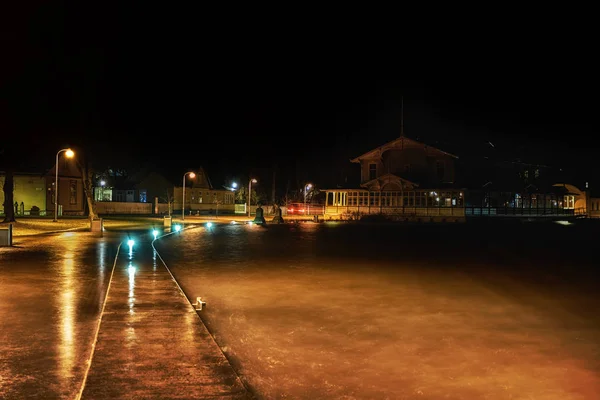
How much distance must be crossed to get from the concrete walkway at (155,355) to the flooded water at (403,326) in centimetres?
44

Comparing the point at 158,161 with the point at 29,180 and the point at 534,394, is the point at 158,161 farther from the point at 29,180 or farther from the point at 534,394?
the point at 534,394

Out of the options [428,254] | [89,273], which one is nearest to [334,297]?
[89,273]

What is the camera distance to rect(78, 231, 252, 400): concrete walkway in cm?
570

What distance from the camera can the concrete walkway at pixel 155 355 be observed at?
5.70m

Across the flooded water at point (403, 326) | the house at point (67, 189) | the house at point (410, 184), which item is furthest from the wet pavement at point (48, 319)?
the house at point (410, 184)

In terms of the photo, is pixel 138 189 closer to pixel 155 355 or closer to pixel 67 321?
pixel 67 321

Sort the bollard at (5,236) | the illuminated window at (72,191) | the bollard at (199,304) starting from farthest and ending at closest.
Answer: the illuminated window at (72,191), the bollard at (5,236), the bollard at (199,304)

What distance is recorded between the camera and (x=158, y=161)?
296 feet

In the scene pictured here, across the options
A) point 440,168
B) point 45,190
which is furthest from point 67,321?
point 45,190

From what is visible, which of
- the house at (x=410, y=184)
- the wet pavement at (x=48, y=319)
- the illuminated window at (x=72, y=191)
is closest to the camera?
the wet pavement at (x=48, y=319)

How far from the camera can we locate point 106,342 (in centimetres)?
745

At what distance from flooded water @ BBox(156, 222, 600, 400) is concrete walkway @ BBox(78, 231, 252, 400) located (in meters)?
0.44

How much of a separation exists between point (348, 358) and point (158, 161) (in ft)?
283

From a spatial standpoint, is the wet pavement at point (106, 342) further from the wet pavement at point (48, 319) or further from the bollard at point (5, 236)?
the bollard at point (5, 236)
